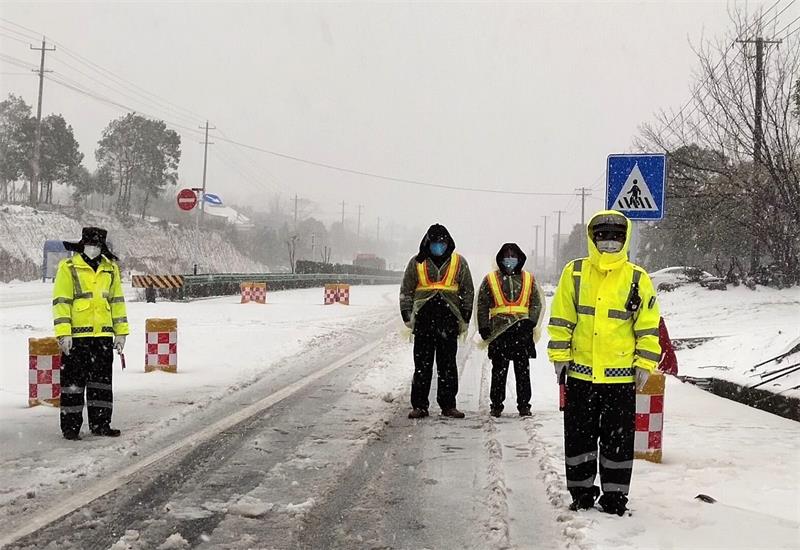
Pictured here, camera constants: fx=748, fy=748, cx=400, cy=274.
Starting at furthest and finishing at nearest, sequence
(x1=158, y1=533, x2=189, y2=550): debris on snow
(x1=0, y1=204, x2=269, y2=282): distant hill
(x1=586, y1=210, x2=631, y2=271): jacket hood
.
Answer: (x1=0, y1=204, x2=269, y2=282): distant hill, (x1=586, y1=210, x2=631, y2=271): jacket hood, (x1=158, y1=533, x2=189, y2=550): debris on snow

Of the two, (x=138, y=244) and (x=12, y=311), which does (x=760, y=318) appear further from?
(x=138, y=244)

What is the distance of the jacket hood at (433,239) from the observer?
314 inches

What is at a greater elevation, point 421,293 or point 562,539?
point 421,293

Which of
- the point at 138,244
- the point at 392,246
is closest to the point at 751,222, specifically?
the point at 138,244

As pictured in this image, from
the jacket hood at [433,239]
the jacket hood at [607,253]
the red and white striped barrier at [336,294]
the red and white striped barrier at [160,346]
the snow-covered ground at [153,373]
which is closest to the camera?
the jacket hood at [607,253]

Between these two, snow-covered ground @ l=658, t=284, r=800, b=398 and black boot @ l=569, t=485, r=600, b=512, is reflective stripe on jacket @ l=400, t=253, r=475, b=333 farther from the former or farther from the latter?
snow-covered ground @ l=658, t=284, r=800, b=398

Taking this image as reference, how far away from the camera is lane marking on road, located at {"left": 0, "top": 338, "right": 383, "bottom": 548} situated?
4.55 m

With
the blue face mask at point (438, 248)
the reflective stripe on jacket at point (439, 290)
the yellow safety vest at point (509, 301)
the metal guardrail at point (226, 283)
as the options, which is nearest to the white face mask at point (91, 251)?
the reflective stripe on jacket at point (439, 290)

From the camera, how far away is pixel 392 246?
7283 inches

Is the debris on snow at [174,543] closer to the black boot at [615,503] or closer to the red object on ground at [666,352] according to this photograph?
the black boot at [615,503]

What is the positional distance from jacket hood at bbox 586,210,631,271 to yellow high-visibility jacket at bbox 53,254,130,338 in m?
4.58

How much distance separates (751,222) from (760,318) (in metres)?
5.72

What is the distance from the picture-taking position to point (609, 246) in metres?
4.70

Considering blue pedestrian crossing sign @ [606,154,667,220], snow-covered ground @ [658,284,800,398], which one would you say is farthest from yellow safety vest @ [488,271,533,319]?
snow-covered ground @ [658,284,800,398]
